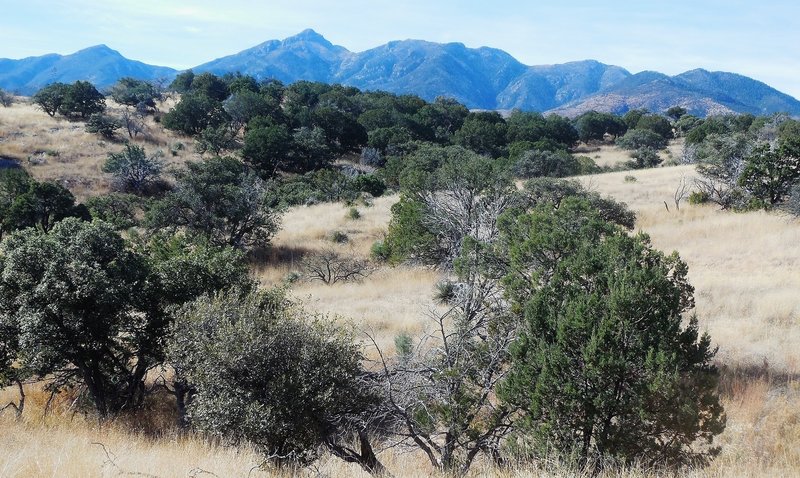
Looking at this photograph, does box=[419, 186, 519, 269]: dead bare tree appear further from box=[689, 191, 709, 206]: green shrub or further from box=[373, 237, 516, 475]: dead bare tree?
box=[689, 191, 709, 206]: green shrub

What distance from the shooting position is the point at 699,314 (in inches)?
461

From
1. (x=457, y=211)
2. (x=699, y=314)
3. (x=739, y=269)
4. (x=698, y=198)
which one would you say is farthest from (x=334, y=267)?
(x=698, y=198)

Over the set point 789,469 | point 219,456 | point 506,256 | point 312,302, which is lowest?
point 312,302

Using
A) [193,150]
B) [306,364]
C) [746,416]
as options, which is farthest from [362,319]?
[193,150]

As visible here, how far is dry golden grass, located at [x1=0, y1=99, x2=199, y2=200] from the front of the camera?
38562 millimetres

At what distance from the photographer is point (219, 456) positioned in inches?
244

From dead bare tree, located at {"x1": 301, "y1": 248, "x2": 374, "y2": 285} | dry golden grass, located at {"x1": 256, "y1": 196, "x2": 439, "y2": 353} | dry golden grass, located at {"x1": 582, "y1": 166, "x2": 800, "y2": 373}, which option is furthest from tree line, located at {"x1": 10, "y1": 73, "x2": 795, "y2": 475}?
dead bare tree, located at {"x1": 301, "y1": 248, "x2": 374, "y2": 285}

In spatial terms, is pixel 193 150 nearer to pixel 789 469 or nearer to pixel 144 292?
pixel 144 292

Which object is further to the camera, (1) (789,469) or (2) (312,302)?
(2) (312,302)

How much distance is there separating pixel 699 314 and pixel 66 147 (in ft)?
156

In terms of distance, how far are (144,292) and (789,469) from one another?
967 centimetres

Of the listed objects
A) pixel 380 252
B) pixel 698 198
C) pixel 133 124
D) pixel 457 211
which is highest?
pixel 133 124

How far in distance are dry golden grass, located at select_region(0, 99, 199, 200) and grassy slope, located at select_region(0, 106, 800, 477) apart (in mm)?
19607

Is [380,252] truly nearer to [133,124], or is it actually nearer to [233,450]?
[233,450]
